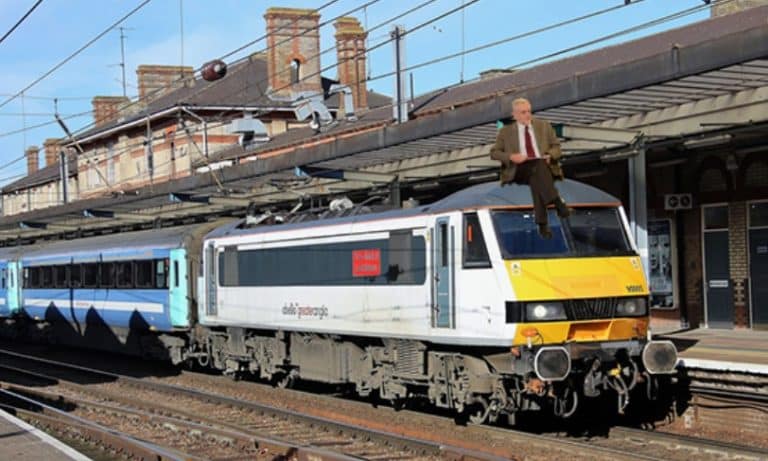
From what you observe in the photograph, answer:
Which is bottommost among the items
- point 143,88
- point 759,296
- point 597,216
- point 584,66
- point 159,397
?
point 159,397

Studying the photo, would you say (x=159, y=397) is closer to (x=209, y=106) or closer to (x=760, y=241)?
(x=760, y=241)

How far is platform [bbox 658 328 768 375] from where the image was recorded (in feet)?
44.1

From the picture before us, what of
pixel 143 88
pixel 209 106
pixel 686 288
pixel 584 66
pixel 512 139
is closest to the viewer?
pixel 512 139

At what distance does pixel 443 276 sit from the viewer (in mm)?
13734

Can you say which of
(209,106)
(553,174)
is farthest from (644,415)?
(209,106)

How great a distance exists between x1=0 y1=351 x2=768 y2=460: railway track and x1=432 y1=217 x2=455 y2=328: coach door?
156cm

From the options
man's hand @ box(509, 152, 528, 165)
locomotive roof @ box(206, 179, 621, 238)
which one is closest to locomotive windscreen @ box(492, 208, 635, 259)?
locomotive roof @ box(206, 179, 621, 238)

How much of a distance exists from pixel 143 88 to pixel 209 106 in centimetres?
1149

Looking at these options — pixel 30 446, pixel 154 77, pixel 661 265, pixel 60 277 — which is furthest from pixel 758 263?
pixel 154 77

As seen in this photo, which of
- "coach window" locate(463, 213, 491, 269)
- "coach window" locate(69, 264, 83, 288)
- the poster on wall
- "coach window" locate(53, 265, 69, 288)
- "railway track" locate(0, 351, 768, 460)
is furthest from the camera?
"coach window" locate(53, 265, 69, 288)

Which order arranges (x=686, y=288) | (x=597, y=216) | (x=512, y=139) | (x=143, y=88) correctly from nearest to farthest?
(x=512, y=139) → (x=597, y=216) → (x=686, y=288) → (x=143, y=88)

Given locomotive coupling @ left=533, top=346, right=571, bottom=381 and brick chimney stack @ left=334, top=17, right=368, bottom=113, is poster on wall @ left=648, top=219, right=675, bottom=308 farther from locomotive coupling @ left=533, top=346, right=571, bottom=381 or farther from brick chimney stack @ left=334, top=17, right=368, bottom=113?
brick chimney stack @ left=334, top=17, right=368, bottom=113

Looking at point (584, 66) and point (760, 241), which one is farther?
point (584, 66)

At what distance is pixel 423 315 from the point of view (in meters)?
14.2
